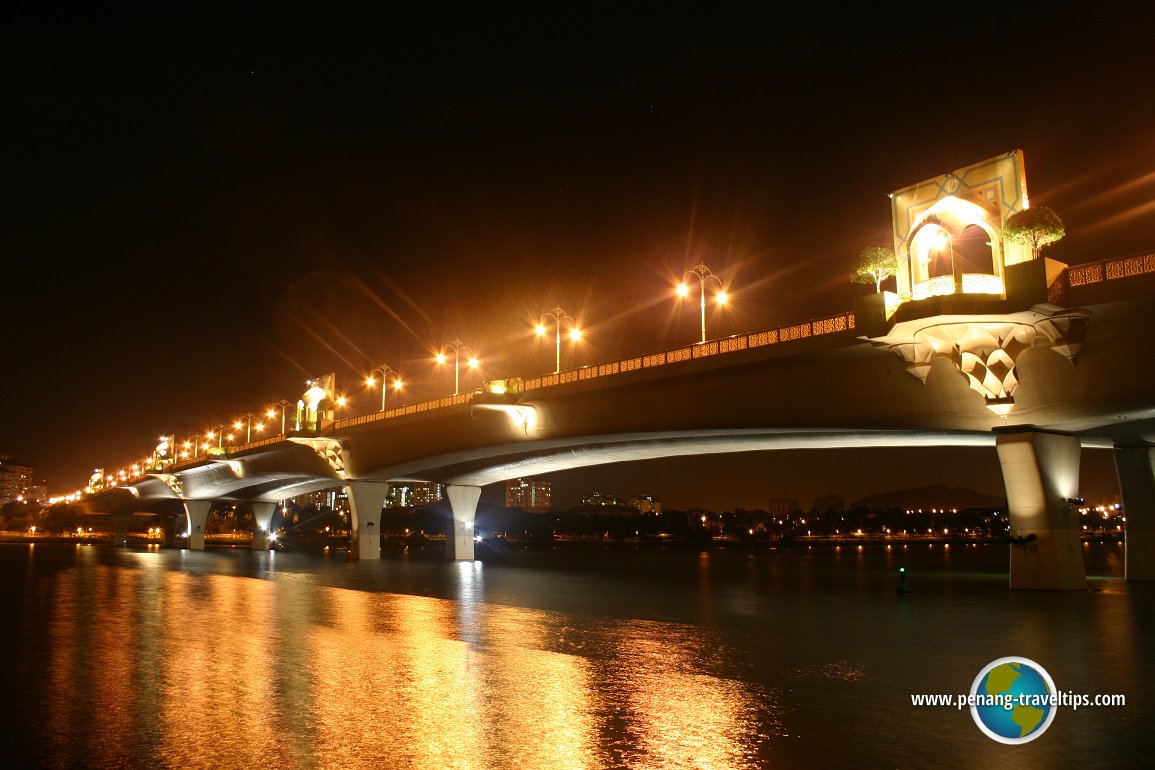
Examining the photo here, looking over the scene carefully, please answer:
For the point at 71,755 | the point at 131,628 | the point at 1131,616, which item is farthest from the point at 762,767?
the point at 1131,616

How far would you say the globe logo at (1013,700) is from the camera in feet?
35.8

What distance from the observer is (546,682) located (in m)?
13.8

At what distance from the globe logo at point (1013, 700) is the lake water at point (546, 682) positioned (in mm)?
258

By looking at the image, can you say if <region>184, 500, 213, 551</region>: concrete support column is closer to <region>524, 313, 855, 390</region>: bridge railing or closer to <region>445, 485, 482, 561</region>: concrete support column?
<region>445, 485, 482, 561</region>: concrete support column

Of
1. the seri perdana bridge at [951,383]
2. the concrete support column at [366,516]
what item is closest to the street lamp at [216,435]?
the concrete support column at [366,516]

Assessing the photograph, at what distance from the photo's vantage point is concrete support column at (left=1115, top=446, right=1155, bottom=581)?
42.4 metres

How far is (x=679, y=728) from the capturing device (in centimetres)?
1057

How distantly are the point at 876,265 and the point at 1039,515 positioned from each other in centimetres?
1145

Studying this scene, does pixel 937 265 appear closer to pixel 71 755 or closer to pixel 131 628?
pixel 131 628

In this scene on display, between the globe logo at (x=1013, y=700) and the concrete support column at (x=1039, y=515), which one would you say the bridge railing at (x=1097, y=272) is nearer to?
the concrete support column at (x=1039, y=515)

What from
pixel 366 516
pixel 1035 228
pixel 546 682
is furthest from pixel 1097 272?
pixel 366 516

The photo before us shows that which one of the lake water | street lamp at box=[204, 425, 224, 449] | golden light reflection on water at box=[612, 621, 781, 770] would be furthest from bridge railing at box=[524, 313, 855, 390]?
street lamp at box=[204, 425, 224, 449]

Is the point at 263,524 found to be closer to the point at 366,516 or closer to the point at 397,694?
the point at 366,516

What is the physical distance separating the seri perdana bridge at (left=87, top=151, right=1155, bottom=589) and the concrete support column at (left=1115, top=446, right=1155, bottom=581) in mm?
72
